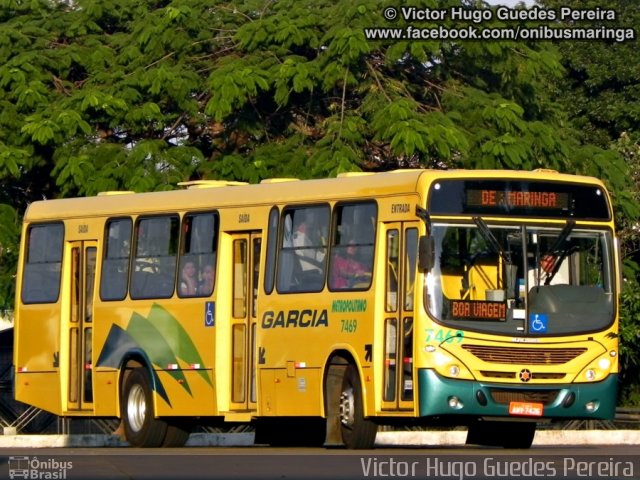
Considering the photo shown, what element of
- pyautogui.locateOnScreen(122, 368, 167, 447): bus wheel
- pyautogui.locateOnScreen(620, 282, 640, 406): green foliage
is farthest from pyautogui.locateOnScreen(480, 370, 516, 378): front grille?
pyautogui.locateOnScreen(620, 282, 640, 406): green foliage

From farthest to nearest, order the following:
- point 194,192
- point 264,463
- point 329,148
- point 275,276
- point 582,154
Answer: point 582,154 → point 329,148 → point 194,192 → point 275,276 → point 264,463

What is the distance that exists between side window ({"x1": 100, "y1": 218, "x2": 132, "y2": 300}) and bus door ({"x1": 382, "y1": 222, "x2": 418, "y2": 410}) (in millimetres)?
4787

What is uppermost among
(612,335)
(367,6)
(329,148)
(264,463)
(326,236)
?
(367,6)

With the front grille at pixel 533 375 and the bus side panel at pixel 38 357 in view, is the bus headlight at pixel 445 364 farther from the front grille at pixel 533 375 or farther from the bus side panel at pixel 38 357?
the bus side panel at pixel 38 357

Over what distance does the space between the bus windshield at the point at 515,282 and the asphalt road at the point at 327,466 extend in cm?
138

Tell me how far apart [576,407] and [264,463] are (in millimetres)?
3923

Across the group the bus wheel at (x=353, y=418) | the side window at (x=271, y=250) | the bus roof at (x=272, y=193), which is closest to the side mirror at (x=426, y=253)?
the bus roof at (x=272, y=193)

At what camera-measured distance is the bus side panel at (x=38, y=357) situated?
22016mm

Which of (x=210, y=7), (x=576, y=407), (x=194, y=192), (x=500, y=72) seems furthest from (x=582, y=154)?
(x=576, y=407)

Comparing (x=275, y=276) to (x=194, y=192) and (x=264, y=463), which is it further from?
(x=264, y=463)

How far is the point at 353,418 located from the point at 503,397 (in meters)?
1.63

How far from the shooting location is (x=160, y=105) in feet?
99.0

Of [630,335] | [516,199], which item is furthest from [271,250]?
[630,335]

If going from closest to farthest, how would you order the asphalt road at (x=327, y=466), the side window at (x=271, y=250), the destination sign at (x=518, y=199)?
the asphalt road at (x=327, y=466), the destination sign at (x=518, y=199), the side window at (x=271, y=250)
